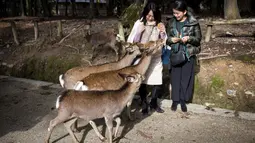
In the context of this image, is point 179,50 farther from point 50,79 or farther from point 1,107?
point 50,79

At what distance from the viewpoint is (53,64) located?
353 inches

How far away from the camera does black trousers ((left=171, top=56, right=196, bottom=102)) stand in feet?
16.5

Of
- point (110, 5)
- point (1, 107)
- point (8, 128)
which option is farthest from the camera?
point (110, 5)

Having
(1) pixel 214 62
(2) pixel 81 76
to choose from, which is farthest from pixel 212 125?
(1) pixel 214 62

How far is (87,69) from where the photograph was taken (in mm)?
4934

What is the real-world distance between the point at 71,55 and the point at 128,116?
4538 millimetres

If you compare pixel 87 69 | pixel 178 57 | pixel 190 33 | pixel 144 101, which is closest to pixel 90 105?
pixel 87 69

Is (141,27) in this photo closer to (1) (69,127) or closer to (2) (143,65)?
(2) (143,65)

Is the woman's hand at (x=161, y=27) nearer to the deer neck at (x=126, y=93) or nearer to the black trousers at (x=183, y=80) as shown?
the black trousers at (x=183, y=80)

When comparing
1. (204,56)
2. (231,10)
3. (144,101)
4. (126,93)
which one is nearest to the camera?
(126,93)

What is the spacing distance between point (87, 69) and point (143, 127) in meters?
1.26

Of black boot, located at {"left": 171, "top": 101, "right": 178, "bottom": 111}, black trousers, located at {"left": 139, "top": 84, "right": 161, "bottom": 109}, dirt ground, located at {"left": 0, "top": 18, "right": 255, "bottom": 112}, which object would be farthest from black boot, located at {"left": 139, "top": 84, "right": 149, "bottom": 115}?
dirt ground, located at {"left": 0, "top": 18, "right": 255, "bottom": 112}

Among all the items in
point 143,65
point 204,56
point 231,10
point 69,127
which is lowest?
point 69,127

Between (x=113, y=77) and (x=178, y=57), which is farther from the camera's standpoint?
(x=178, y=57)
